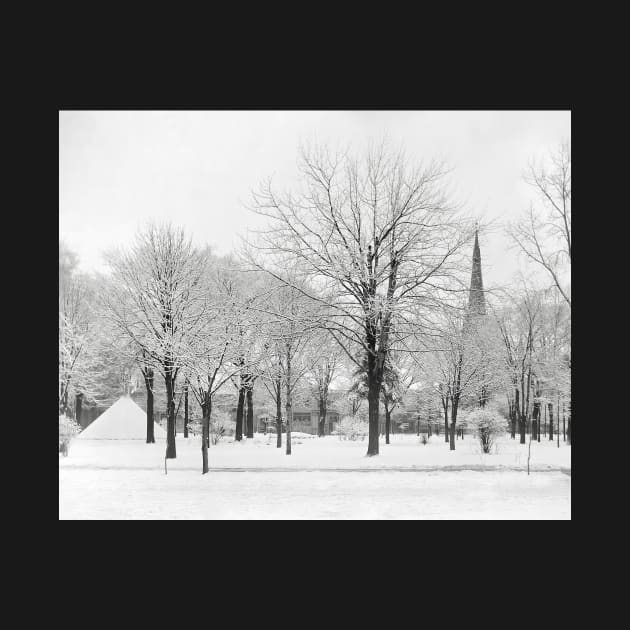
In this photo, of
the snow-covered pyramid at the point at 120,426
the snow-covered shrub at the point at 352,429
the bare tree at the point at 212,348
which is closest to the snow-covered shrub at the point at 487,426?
the bare tree at the point at 212,348

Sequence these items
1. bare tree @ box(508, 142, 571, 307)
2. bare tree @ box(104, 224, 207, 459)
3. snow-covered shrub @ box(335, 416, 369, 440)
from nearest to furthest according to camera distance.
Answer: bare tree @ box(508, 142, 571, 307)
bare tree @ box(104, 224, 207, 459)
snow-covered shrub @ box(335, 416, 369, 440)

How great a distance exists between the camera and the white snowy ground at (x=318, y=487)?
7863 millimetres

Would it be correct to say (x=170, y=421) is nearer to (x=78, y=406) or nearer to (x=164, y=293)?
(x=164, y=293)

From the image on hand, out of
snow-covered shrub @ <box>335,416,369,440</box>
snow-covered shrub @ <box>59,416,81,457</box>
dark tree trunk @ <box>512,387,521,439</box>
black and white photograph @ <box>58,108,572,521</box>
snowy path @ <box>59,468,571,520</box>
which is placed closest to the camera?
snowy path @ <box>59,468,571,520</box>

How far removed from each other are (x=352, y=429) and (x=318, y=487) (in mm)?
12518

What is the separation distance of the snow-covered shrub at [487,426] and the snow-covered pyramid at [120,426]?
1194 cm

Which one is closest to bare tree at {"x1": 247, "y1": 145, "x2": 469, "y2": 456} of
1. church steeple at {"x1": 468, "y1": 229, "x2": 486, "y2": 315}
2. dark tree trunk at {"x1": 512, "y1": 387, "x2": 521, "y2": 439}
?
church steeple at {"x1": 468, "y1": 229, "x2": 486, "y2": 315}

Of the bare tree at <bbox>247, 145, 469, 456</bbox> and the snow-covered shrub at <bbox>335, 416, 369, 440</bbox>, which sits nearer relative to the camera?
the bare tree at <bbox>247, 145, 469, 456</bbox>

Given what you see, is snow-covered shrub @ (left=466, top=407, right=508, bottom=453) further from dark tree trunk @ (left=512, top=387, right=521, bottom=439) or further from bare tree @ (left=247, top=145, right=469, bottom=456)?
dark tree trunk @ (left=512, top=387, right=521, bottom=439)

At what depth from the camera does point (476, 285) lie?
13.5m

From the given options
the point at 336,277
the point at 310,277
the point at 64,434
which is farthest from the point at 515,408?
the point at 64,434

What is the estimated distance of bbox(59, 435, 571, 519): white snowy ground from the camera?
7863mm

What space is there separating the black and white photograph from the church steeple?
0.26 feet
